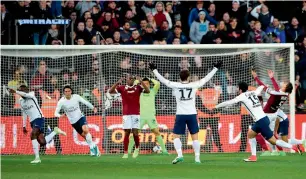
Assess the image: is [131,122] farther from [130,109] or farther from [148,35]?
[148,35]

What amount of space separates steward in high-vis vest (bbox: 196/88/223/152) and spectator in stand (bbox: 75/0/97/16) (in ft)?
17.4

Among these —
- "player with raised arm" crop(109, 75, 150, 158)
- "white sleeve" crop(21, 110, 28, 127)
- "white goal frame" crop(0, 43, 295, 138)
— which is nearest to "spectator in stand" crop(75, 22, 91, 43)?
"white goal frame" crop(0, 43, 295, 138)

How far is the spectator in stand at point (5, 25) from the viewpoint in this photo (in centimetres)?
2923

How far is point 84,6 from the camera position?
3094 cm

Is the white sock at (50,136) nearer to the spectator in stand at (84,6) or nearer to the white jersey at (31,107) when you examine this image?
the white jersey at (31,107)

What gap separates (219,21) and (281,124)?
6.19 m

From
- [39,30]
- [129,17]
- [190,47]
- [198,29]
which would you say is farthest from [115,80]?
[198,29]

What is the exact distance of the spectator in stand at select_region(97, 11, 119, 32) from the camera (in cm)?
3027

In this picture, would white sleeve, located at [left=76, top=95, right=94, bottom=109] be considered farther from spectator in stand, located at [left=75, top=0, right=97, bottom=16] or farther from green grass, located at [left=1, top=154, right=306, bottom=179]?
spectator in stand, located at [left=75, top=0, right=97, bottom=16]

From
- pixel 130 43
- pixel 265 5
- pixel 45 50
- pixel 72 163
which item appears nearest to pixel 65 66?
pixel 45 50

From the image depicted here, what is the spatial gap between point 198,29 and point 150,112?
512 centimetres

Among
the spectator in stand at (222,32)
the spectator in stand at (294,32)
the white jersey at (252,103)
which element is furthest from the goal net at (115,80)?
the white jersey at (252,103)

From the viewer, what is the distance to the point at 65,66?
2769 centimetres

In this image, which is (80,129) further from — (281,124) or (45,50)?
(281,124)
